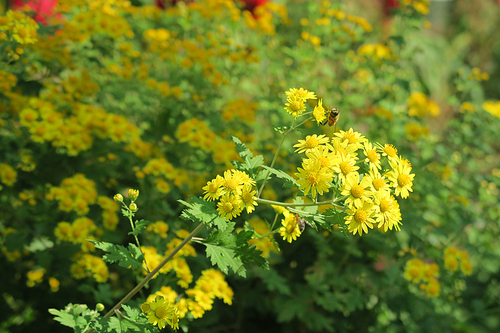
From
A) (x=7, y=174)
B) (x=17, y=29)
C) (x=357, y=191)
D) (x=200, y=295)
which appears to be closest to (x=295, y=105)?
(x=357, y=191)

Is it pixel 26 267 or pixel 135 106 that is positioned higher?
pixel 135 106

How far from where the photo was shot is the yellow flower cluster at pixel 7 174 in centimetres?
197

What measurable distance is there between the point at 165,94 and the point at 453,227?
90.3 inches

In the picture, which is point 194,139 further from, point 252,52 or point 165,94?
point 252,52

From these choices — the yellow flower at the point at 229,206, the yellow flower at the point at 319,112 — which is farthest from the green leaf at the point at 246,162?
the yellow flower at the point at 319,112

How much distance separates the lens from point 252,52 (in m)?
3.21

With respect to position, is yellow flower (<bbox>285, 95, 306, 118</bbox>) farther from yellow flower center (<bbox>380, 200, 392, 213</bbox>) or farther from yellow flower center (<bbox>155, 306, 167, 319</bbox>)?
yellow flower center (<bbox>155, 306, 167, 319</bbox>)

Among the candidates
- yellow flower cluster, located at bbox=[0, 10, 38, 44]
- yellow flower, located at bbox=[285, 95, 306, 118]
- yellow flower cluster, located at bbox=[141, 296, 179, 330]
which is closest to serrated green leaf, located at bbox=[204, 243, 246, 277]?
yellow flower cluster, located at bbox=[141, 296, 179, 330]

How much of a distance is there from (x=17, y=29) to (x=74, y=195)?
837 millimetres

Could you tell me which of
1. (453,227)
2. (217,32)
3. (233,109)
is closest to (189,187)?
(233,109)

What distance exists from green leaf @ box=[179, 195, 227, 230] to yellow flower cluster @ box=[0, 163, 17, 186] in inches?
51.4

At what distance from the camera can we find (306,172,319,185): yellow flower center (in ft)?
3.60

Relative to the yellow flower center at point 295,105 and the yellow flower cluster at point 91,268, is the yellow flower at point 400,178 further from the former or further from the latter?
the yellow flower cluster at point 91,268

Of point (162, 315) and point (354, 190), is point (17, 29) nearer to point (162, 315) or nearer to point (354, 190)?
point (162, 315)
